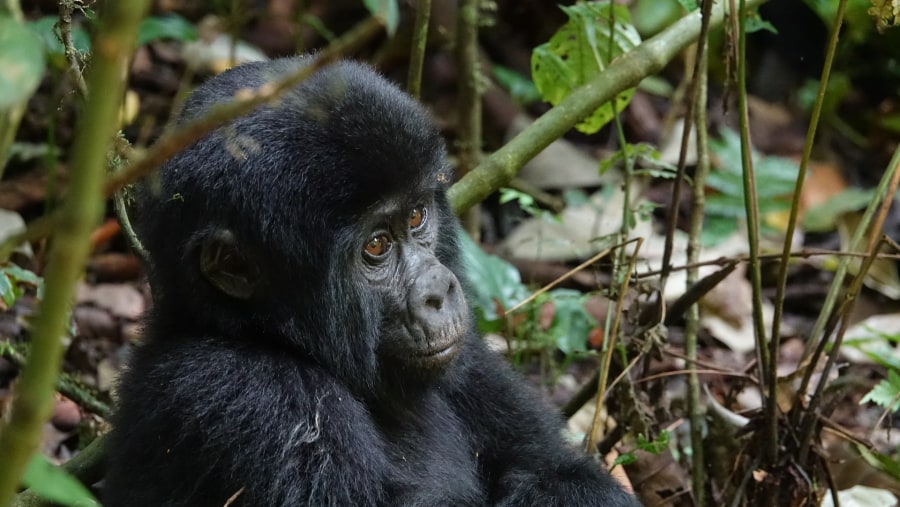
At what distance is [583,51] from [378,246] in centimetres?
144

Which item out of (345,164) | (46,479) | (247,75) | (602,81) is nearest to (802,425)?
(602,81)

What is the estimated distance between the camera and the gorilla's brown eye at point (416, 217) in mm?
3243

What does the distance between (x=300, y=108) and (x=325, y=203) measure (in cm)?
27

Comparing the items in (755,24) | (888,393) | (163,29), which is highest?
(163,29)

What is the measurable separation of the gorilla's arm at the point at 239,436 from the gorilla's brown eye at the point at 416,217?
1.89 feet

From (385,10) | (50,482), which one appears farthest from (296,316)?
(50,482)

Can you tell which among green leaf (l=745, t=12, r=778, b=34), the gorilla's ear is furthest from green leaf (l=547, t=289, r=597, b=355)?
the gorilla's ear

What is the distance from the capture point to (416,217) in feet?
10.8

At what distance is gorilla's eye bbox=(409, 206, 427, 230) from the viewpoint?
324cm

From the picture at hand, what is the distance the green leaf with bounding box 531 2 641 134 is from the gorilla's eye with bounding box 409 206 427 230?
1033mm

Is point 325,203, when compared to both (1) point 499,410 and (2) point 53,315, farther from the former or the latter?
(2) point 53,315

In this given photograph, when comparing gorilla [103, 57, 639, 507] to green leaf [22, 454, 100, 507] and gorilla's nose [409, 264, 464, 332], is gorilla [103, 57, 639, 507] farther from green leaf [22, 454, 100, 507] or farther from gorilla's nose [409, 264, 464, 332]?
green leaf [22, 454, 100, 507]

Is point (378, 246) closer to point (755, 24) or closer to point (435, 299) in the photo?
point (435, 299)

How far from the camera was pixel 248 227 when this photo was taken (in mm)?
2883
